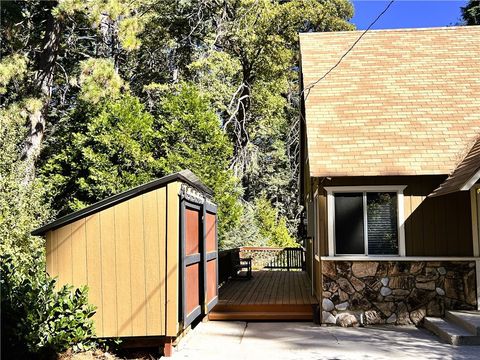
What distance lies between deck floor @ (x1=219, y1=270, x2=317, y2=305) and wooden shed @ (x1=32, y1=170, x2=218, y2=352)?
3430 mm

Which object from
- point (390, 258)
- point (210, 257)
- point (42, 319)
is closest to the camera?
point (42, 319)

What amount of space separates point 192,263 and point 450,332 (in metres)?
4.00

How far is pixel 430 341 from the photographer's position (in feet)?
24.4

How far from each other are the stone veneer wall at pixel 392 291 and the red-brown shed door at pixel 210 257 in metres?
1.99

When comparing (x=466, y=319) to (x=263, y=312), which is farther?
(x=263, y=312)

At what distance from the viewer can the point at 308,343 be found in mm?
7312

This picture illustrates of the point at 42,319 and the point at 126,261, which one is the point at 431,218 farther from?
the point at 42,319

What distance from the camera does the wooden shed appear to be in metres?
6.15

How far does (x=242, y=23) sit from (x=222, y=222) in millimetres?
10350

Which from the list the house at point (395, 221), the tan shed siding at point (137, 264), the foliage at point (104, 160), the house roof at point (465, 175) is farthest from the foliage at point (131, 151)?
the house roof at point (465, 175)

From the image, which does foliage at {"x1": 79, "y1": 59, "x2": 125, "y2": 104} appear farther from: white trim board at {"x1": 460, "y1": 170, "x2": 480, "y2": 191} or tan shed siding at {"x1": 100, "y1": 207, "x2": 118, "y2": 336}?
white trim board at {"x1": 460, "y1": 170, "x2": 480, "y2": 191}

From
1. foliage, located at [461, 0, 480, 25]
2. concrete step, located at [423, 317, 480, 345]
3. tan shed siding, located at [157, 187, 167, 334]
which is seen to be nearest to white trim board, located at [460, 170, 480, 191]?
concrete step, located at [423, 317, 480, 345]

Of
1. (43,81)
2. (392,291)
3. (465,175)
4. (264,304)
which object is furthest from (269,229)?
(465,175)

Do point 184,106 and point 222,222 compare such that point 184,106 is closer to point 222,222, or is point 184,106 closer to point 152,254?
point 222,222
